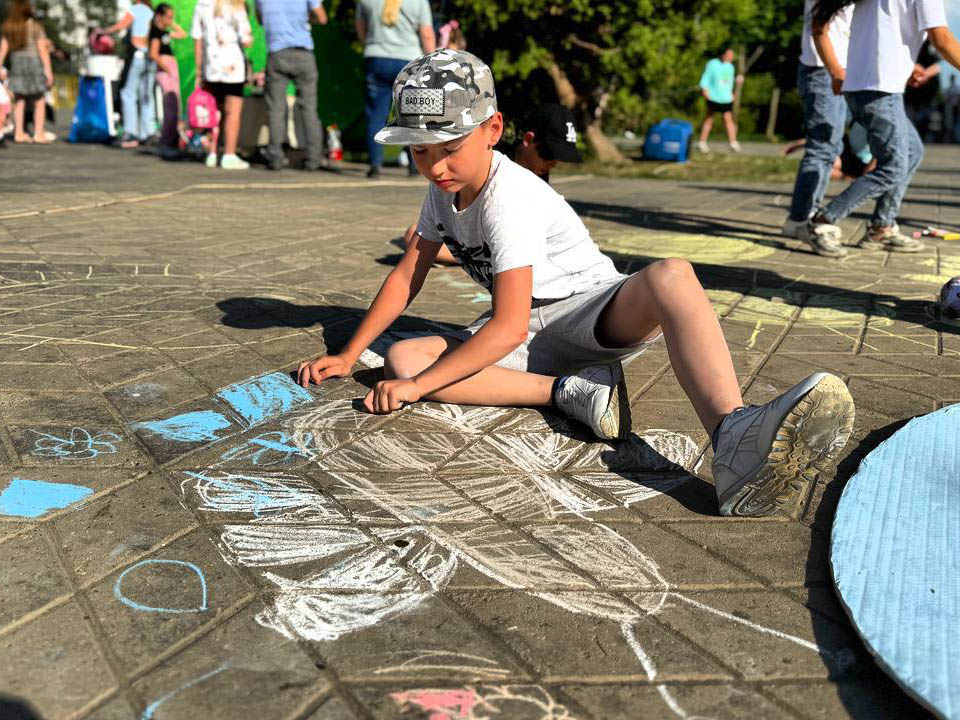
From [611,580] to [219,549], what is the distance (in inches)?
30.6

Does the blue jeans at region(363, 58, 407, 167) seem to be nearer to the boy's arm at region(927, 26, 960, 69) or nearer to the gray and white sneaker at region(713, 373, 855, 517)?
the boy's arm at region(927, 26, 960, 69)

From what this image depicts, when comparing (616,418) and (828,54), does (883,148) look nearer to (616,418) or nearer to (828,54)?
(828,54)

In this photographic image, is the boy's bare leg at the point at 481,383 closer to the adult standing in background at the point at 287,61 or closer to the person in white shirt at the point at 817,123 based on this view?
the person in white shirt at the point at 817,123

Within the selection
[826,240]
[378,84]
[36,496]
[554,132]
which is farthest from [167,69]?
[36,496]

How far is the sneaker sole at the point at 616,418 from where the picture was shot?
246cm

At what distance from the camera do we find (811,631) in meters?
1.63

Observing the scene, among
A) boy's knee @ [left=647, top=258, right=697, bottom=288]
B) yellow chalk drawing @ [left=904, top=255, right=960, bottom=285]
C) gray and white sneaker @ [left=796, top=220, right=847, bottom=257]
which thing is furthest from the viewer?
gray and white sneaker @ [left=796, top=220, right=847, bottom=257]

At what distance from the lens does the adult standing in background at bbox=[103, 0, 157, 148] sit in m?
11.3

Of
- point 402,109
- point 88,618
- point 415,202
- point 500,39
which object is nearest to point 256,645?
point 88,618

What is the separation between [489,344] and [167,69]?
9635mm

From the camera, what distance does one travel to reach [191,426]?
8.29 feet

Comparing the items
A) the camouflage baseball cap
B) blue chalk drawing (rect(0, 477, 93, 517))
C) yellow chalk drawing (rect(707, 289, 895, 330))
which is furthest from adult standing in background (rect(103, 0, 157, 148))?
blue chalk drawing (rect(0, 477, 93, 517))

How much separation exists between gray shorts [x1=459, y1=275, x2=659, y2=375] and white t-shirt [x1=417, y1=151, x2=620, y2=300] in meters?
0.05

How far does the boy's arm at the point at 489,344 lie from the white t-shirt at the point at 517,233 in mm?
47
